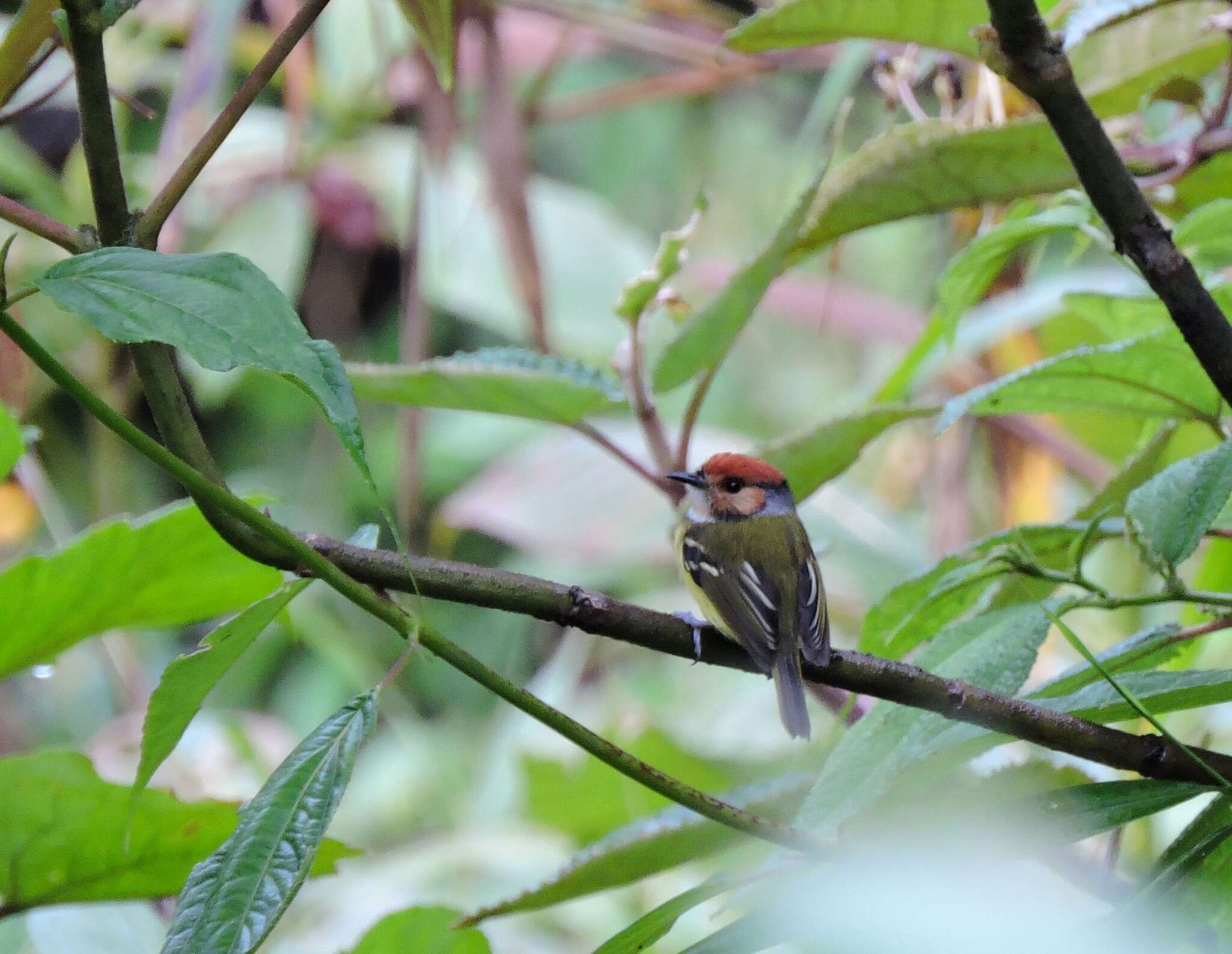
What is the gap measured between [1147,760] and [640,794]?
133 cm

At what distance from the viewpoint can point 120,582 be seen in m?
0.84

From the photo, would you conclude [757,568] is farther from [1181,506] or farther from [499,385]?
[1181,506]

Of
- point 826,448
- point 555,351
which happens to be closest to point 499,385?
point 826,448

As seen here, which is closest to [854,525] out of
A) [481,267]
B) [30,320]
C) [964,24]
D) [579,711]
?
[579,711]

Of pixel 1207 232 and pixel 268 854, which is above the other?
pixel 1207 232

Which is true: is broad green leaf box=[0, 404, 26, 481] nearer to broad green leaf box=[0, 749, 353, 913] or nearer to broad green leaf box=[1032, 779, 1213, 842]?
broad green leaf box=[0, 749, 353, 913]

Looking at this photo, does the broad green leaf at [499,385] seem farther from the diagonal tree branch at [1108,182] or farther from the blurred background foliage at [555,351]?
the diagonal tree branch at [1108,182]

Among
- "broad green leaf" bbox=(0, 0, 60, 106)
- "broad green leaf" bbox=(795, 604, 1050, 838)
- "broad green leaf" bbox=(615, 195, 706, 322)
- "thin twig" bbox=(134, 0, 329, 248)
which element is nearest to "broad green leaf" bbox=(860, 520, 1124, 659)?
"broad green leaf" bbox=(795, 604, 1050, 838)

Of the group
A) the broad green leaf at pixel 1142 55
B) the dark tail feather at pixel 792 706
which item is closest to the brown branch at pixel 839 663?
the dark tail feather at pixel 792 706

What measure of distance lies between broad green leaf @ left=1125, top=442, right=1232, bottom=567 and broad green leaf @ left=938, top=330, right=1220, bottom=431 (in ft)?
→ 0.42

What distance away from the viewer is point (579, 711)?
9.59 ft

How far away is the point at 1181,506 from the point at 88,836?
2.48ft

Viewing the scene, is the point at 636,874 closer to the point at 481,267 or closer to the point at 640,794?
the point at 640,794

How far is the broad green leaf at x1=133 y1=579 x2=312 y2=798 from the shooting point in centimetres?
57
